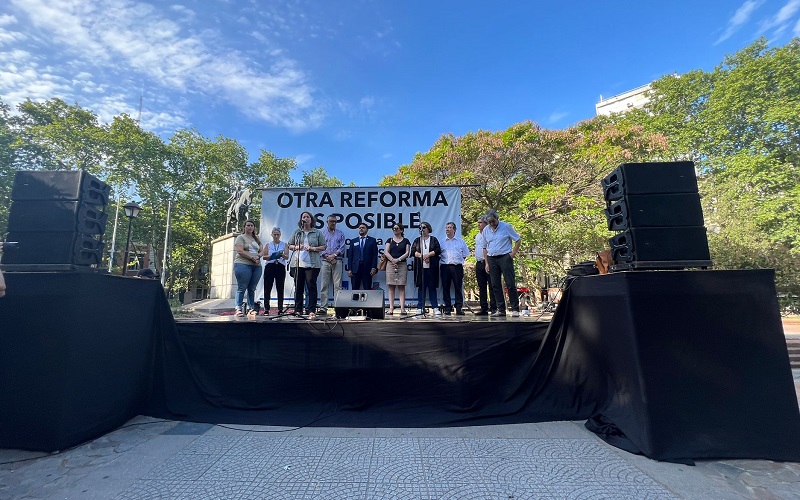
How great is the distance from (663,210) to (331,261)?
15.2ft

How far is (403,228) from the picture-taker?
6488 millimetres

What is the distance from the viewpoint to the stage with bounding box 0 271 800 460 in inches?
105

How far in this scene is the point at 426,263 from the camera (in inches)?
224

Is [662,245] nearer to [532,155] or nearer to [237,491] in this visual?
[237,491]

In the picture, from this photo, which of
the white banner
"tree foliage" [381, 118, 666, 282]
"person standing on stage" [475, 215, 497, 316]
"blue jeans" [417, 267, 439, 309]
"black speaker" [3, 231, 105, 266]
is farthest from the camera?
"tree foliage" [381, 118, 666, 282]

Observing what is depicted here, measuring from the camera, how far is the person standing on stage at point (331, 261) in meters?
5.77

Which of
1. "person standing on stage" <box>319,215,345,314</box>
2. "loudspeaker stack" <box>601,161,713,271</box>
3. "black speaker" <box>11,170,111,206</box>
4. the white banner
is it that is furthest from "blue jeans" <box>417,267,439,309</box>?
"black speaker" <box>11,170,111,206</box>

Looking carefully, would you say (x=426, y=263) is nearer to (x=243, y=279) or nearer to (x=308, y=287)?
(x=308, y=287)

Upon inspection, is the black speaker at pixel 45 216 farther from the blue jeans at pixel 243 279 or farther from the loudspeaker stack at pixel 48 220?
the blue jeans at pixel 243 279

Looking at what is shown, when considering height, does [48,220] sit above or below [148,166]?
below

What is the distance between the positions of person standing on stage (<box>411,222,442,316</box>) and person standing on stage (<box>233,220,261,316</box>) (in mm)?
2672

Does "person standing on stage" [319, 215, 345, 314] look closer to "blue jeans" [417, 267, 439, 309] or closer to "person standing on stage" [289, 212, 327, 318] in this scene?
"person standing on stage" [289, 212, 327, 318]

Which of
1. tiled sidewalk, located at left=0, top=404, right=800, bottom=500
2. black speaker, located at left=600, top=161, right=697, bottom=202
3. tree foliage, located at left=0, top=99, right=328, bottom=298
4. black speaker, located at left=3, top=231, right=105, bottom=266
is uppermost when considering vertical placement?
tree foliage, located at left=0, top=99, right=328, bottom=298

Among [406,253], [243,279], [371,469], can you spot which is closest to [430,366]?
[371,469]
